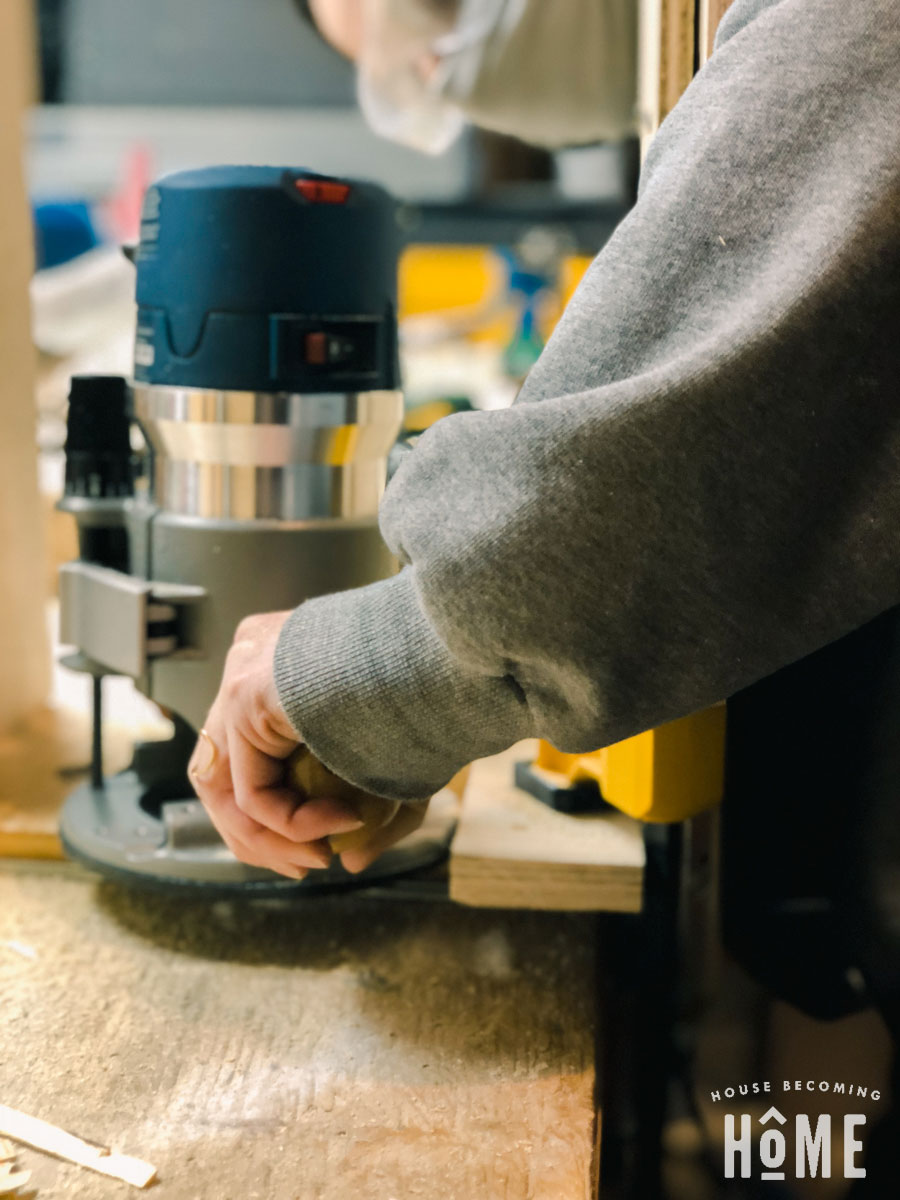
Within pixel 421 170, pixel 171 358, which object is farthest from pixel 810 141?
pixel 421 170

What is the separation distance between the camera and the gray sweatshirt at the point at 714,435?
0.47 meters

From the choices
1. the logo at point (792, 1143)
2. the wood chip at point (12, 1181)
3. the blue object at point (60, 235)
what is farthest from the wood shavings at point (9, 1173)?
the blue object at point (60, 235)

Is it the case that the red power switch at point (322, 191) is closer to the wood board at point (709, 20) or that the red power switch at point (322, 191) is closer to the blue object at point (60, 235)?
the wood board at point (709, 20)

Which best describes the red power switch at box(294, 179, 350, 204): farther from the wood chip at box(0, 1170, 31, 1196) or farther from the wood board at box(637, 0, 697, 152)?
the wood chip at box(0, 1170, 31, 1196)

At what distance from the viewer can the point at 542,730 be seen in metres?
0.54

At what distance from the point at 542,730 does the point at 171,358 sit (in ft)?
1.28

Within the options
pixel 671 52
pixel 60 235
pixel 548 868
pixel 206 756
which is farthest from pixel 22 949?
pixel 60 235

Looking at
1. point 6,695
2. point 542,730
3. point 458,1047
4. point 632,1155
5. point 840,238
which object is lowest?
point 632,1155

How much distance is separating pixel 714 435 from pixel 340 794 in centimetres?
31

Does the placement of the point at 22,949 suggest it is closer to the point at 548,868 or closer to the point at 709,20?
the point at 548,868

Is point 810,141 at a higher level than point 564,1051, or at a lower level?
higher

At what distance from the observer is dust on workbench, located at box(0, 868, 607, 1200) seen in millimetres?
532

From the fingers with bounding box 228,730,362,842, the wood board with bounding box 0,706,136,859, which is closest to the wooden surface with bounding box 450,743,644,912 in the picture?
the fingers with bounding box 228,730,362,842

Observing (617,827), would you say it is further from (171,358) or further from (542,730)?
(171,358)
